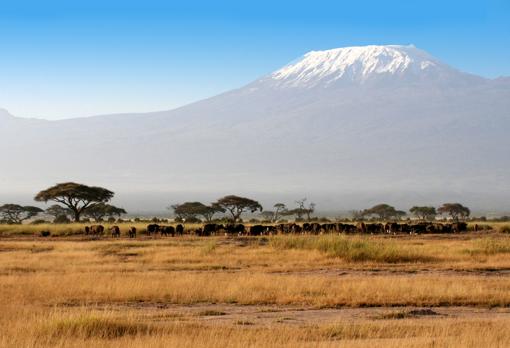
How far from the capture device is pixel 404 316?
15.5 meters

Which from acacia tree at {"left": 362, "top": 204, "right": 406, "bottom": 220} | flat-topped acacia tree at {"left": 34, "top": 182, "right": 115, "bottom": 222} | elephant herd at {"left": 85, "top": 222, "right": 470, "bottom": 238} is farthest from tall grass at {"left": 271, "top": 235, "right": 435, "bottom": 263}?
acacia tree at {"left": 362, "top": 204, "right": 406, "bottom": 220}

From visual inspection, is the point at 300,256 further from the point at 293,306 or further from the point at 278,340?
the point at 278,340

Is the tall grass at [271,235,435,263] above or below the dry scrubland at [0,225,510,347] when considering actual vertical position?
above

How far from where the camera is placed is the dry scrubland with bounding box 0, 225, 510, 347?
42.1 feet

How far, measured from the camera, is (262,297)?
59.9 feet

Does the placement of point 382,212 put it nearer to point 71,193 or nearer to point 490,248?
point 71,193

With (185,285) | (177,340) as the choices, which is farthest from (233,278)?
(177,340)

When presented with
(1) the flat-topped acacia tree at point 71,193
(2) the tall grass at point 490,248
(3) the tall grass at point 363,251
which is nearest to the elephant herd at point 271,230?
(2) the tall grass at point 490,248

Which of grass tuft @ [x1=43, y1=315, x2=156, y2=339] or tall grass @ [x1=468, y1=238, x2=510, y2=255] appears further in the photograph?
tall grass @ [x1=468, y1=238, x2=510, y2=255]

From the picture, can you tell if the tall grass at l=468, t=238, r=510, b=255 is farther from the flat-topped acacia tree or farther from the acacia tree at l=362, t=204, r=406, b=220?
the acacia tree at l=362, t=204, r=406, b=220

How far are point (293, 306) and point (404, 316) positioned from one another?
278 centimetres

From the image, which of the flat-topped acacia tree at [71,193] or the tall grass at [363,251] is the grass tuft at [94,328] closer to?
the tall grass at [363,251]

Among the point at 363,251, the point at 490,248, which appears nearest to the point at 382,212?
the point at 490,248

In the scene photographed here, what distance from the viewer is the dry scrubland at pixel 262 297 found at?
12.8 metres
